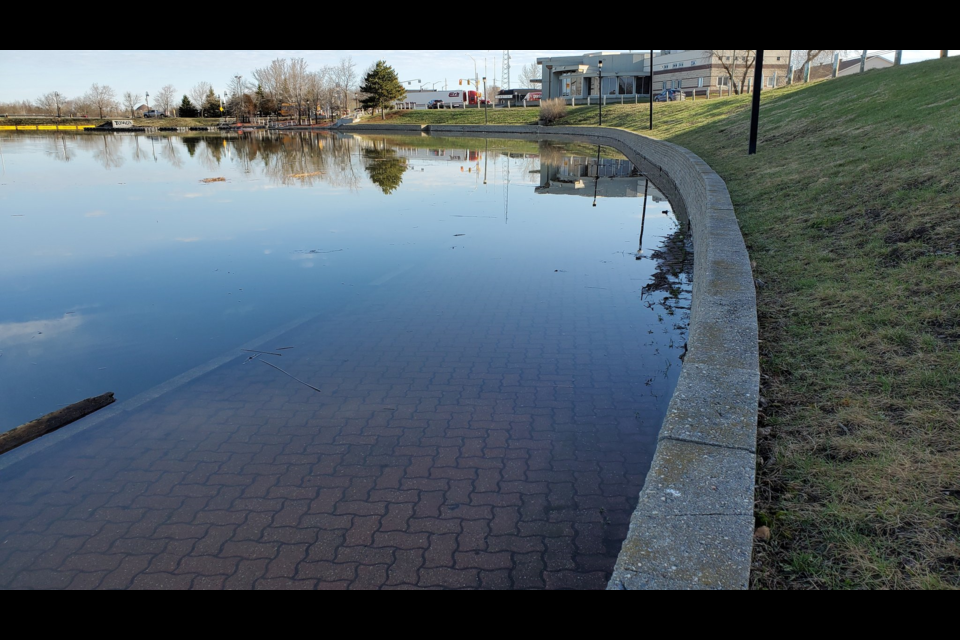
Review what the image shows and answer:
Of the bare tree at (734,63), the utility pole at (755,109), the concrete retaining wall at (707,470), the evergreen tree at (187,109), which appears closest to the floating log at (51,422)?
the concrete retaining wall at (707,470)

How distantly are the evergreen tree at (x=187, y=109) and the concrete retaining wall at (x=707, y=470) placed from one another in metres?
108

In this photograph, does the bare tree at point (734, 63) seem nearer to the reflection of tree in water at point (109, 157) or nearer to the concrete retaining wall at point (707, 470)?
the concrete retaining wall at point (707, 470)

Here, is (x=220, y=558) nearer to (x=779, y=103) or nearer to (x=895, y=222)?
(x=895, y=222)

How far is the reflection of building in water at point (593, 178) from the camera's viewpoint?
18078mm

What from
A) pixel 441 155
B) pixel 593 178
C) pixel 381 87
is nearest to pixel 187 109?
pixel 381 87

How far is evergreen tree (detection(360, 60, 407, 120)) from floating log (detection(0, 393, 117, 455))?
76.6 metres

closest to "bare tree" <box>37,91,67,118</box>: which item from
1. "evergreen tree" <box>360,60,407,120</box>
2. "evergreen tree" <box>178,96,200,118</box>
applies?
"evergreen tree" <box>178,96,200,118</box>

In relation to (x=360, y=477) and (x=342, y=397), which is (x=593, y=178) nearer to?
(x=342, y=397)

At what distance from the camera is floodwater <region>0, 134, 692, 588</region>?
3664 millimetres

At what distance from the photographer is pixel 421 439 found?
4816mm

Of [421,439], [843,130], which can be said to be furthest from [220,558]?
[843,130]

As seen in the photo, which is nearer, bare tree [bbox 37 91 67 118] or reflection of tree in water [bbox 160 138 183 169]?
reflection of tree in water [bbox 160 138 183 169]

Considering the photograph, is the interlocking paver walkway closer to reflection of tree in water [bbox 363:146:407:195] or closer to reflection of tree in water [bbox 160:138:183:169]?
reflection of tree in water [bbox 363:146:407:195]

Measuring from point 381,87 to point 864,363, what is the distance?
3169 inches
